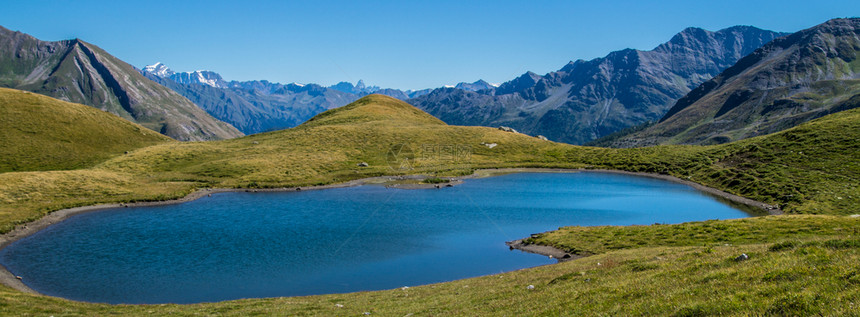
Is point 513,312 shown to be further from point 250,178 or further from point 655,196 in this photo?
point 250,178

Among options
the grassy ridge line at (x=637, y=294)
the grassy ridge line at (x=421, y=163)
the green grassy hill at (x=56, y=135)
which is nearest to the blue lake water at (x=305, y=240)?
the grassy ridge line at (x=637, y=294)

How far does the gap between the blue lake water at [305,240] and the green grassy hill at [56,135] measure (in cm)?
7406

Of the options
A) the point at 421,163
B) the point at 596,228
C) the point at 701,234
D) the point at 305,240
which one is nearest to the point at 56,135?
the point at 421,163

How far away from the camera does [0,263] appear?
47469mm

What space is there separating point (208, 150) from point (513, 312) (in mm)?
149204

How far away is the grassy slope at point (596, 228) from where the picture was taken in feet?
54.1

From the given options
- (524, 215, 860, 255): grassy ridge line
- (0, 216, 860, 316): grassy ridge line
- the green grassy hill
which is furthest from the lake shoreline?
the green grassy hill

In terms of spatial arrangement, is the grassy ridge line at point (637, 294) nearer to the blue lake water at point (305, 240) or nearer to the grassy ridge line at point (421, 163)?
the blue lake water at point (305, 240)

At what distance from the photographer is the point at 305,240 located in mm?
57344

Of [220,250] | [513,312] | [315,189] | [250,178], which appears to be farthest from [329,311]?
[250,178]

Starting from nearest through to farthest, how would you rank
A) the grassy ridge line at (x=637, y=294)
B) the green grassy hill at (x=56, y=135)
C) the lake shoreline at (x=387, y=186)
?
the grassy ridge line at (x=637, y=294)
the lake shoreline at (x=387, y=186)
the green grassy hill at (x=56, y=135)

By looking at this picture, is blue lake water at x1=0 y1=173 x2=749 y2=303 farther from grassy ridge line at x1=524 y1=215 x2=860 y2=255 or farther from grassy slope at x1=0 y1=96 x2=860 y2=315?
grassy slope at x1=0 y1=96 x2=860 y2=315

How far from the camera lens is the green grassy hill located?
12888 cm

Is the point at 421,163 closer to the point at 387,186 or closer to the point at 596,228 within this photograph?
the point at 387,186
